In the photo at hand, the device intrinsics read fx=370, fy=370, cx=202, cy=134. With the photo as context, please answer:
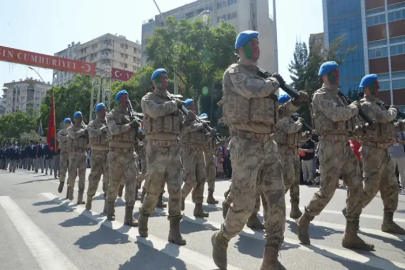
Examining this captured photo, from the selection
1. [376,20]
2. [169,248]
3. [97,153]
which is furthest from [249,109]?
[376,20]

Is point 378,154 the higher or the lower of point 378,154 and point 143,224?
the higher

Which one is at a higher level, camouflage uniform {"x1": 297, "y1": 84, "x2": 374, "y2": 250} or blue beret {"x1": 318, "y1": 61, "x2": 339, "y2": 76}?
blue beret {"x1": 318, "y1": 61, "x2": 339, "y2": 76}

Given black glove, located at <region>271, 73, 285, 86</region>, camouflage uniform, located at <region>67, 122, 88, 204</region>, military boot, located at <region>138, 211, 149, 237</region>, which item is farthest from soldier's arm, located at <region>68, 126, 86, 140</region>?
Result: black glove, located at <region>271, 73, 285, 86</region>

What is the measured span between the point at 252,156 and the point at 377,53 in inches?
1556

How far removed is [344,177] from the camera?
4.96m

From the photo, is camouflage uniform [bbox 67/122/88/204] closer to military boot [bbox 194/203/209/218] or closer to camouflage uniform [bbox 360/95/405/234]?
military boot [bbox 194/203/209/218]

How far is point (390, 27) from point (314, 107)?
3802 centimetres

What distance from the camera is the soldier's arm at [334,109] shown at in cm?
469

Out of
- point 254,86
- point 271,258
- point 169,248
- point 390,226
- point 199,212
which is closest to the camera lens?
point 271,258

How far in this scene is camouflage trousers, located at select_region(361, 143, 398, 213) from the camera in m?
5.49

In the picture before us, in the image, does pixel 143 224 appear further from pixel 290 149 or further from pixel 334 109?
pixel 334 109

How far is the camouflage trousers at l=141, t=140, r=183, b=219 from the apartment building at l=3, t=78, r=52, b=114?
5140 inches

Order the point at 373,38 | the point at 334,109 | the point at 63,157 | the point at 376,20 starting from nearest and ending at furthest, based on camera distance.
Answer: the point at 334,109 → the point at 63,157 → the point at 376,20 → the point at 373,38

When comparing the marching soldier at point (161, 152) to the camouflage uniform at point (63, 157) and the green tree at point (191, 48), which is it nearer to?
the camouflage uniform at point (63, 157)
